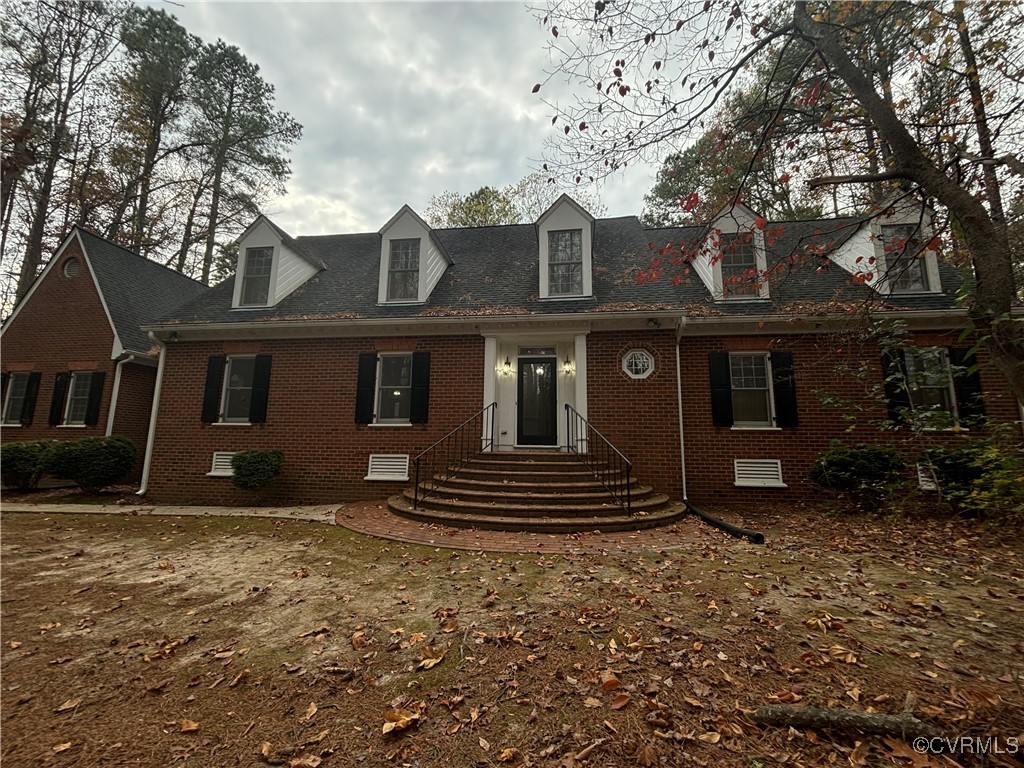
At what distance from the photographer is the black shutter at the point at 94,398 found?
11.0 metres

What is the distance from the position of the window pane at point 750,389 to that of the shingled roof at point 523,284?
105cm

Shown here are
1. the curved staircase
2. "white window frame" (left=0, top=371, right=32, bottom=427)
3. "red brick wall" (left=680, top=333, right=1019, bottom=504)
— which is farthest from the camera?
"white window frame" (left=0, top=371, right=32, bottom=427)

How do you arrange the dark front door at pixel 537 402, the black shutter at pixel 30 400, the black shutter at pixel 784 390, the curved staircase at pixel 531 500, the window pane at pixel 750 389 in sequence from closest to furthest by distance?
the curved staircase at pixel 531 500 < the black shutter at pixel 784 390 < the window pane at pixel 750 389 < the dark front door at pixel 537 402 < the black shutter at pixel 30 400

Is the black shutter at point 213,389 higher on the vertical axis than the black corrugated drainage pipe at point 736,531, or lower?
higher

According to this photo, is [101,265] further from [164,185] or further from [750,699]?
[750,699]

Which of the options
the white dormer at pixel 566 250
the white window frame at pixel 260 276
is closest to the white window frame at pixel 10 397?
the white window frame at pixel 260 276

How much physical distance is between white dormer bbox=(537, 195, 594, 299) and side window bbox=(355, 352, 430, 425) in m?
3.40

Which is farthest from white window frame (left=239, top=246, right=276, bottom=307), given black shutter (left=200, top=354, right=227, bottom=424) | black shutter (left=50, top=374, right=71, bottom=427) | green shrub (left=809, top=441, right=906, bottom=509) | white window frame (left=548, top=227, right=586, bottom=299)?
green shrub (left=809, top=441, right=906, bottom=509)

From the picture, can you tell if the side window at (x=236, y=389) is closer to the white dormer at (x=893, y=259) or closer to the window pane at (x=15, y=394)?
the window pane at (x=15, y=394)

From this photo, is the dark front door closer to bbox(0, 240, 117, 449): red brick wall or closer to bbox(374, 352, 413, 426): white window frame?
bbox(374, 352, 413, 426): white window frame

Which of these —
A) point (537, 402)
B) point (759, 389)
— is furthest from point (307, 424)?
point (759, 389)

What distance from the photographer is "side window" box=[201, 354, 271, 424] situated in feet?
30.5

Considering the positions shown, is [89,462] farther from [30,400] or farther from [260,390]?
[30,400]

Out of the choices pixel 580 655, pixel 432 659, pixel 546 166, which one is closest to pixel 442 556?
pixel 432 659
